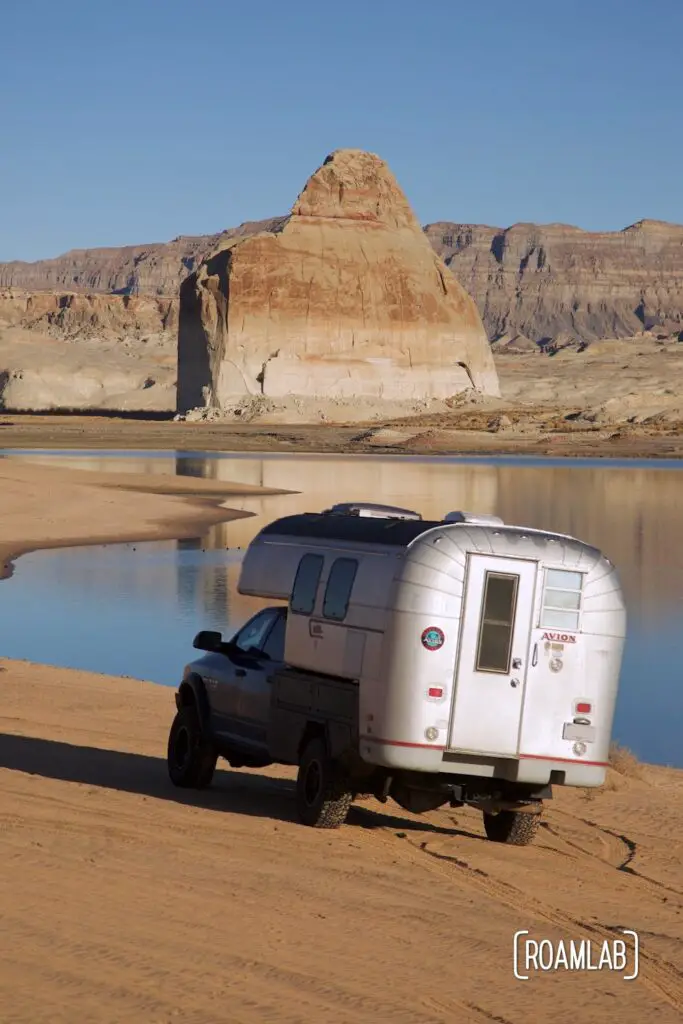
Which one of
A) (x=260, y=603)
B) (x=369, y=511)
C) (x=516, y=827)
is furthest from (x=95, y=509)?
(x=516, y=827)

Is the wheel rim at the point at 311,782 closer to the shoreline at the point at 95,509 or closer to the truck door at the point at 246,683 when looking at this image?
the truck door at the point at 246,683

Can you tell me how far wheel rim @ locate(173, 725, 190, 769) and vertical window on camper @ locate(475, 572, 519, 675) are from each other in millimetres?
3130

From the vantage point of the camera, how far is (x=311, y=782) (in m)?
10.5

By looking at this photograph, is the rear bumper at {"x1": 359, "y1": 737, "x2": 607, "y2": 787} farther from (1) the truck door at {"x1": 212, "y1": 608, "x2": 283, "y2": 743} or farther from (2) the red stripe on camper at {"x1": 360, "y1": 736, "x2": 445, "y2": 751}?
(1) the truck door at {"x1": 212, "y1": 608, "x2": 283, "y2": 743}

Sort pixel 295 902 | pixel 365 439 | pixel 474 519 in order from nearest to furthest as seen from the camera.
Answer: pixel 295 902 < pixel 474 519 < pixel 365 439

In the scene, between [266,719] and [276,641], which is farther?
[276,641]

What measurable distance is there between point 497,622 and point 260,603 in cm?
1762

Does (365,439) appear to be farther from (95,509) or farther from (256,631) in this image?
(256,631)

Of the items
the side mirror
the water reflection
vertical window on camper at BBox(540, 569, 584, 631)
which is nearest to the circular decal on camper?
vertical window on camper at BBox(540, 569, 584, 631)

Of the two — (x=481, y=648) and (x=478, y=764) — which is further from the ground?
(x=481, y=648)

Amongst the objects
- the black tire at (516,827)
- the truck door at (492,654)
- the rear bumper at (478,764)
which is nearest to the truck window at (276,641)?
the rear bumper at (478,764)

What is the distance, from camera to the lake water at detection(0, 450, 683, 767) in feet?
67.1

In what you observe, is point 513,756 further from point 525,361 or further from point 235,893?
point 525,361

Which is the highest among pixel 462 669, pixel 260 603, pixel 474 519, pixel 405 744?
pixel 474 519
